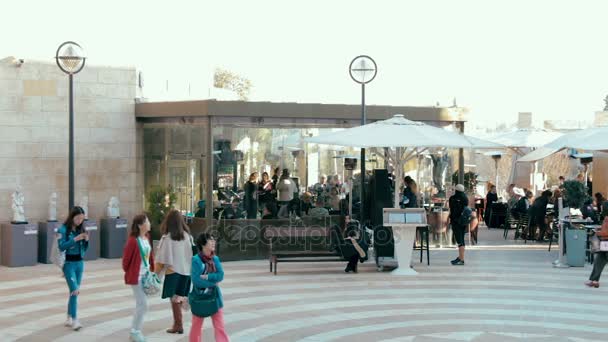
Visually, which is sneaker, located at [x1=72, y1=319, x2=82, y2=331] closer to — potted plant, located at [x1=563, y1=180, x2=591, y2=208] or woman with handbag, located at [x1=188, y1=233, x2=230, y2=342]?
woman with handbag, located at [x1=188, y1=233, x2=230, y2=342]

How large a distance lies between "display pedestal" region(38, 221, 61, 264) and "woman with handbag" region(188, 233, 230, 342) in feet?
29.6

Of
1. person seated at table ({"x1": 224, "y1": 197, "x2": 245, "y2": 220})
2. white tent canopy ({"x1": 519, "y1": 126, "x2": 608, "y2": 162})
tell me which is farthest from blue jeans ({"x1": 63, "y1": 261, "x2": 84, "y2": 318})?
white tent canopy ({"x1": 519, "y1": 126, "x2": 608, "y2": 162})

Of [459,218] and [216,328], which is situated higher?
[459,218]

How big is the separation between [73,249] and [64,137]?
309 inches

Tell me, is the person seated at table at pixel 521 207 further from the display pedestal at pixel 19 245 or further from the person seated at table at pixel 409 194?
the display pedestal at pixel 19 245

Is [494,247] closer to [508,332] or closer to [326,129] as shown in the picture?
[326,129]

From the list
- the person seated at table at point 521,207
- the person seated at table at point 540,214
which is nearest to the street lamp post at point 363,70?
the person seated at table at point 540,214

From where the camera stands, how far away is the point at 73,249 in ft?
35.4

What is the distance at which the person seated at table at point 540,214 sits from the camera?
20.5 m

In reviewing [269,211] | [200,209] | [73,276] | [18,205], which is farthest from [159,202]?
[73,276]

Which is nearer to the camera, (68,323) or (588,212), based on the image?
(68,323)

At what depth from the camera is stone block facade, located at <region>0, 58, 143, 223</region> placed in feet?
57.8

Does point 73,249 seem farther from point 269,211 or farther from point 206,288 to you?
point 269,211

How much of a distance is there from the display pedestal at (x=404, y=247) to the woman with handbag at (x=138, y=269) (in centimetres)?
659
